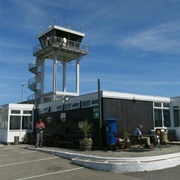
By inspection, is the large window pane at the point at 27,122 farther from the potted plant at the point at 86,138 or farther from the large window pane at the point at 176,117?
the large window pane at the point at 176,117

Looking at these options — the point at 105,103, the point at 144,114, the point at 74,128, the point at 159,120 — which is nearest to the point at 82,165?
the point at 105,103

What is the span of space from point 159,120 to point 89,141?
6572 mm

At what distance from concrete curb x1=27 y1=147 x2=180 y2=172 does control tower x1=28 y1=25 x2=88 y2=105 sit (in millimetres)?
17786

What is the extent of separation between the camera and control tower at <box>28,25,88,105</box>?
93.1ft

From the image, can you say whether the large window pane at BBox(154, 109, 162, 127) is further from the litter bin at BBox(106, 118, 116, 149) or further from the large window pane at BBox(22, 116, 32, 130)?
the large window pane at BBox(22, 116, 32, 130)

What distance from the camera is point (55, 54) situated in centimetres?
2866

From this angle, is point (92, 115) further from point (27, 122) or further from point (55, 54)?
point (55, 54)

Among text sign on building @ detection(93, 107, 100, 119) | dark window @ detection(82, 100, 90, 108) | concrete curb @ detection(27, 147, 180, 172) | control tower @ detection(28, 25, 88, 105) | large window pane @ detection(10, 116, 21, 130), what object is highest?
control tower @ detection(28, 25, 88, 105)

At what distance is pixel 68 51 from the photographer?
2956 centimetres

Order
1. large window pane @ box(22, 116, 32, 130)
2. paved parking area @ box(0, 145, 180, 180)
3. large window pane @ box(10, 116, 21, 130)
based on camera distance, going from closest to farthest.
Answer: paved parking area @ box(0, 145, 180, 180)
large window pane @ box(10, 116, 21, 130)
large window pane @ box(22, 116, 32, 130)

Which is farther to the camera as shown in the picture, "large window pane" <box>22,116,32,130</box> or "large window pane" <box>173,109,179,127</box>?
"large window pane" <box>22,116,32,130</box>

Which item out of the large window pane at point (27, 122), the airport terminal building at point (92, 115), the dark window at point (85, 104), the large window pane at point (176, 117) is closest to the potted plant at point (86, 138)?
the airport terminal building at point (92, 115)

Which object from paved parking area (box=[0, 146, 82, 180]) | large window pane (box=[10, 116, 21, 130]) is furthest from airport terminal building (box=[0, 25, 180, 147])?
paved parking area (box=[0, 146, 82, 180])

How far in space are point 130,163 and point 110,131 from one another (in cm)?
389
